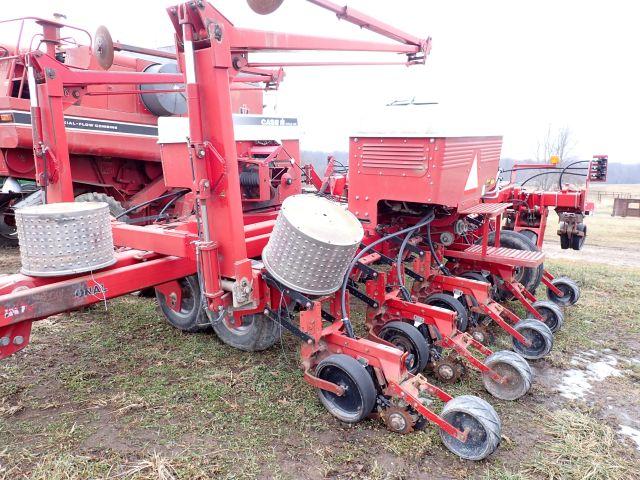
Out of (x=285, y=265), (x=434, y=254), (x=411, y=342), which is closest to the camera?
(x=285, y=265)

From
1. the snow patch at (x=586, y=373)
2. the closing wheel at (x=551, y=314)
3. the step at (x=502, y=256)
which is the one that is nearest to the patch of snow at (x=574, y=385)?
the snow patch at (x=586, y=373)

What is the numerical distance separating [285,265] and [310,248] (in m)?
0.21

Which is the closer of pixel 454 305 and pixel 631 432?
pixel 631 432

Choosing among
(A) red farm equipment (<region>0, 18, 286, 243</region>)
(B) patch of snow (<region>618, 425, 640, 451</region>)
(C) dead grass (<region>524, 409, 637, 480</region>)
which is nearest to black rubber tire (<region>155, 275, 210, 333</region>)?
(A) red farm equipment (<region>0, 18, 286, 243</region>)

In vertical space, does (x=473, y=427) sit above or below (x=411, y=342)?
below

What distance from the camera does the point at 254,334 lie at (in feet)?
11.9

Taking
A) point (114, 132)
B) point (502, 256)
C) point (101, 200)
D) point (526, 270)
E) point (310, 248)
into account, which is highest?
point (114, 132)

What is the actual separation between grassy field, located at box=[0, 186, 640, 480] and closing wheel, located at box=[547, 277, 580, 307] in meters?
0.59

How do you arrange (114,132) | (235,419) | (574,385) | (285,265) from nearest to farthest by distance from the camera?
1. (285,265)
2. (235,419)
3. (574,385)
4. (114,132)

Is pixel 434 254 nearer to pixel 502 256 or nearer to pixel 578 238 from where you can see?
pixel 502 256

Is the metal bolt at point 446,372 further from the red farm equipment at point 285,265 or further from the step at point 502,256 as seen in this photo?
the step at point 502,256

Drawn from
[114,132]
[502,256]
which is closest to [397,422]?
[502,256]

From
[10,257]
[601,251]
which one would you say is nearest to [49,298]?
[10,257]

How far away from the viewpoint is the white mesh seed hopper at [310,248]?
255 centimetres
